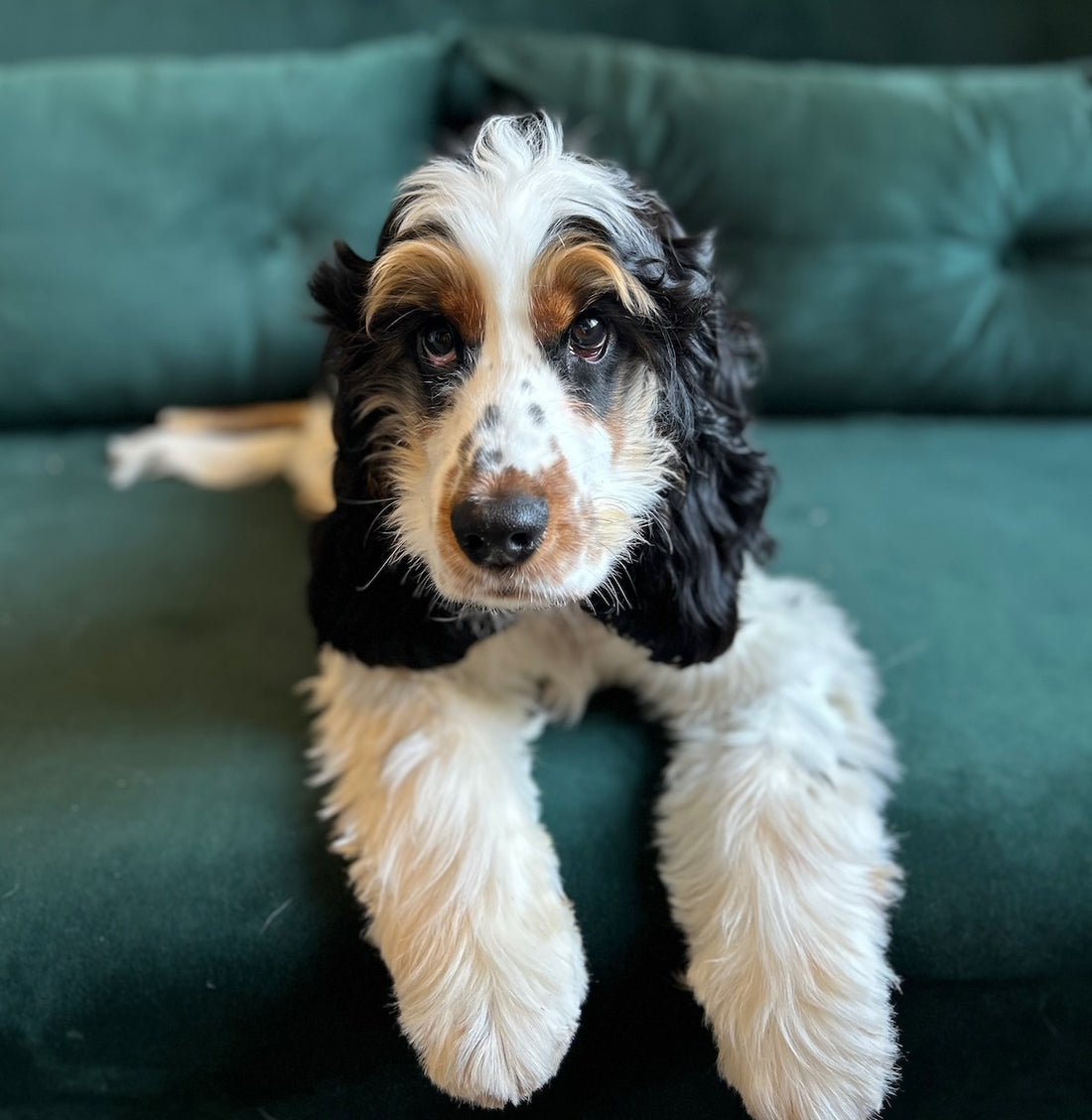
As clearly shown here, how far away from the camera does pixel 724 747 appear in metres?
1.27

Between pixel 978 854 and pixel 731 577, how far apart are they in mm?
433

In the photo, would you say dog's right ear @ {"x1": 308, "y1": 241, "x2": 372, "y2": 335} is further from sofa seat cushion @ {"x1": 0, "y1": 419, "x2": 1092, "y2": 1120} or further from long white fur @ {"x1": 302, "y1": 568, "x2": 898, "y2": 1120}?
sofa seat cushion @ {"x1": 0, "y1": 419, "x2": 1092, "y2": 1120}

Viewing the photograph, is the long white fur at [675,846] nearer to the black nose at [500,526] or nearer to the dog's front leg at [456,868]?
the dog's front leg at [456,868]

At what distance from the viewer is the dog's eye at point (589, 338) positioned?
3.54ft

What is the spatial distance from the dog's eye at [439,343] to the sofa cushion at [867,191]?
3.60 ft

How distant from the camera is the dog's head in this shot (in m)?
1.00

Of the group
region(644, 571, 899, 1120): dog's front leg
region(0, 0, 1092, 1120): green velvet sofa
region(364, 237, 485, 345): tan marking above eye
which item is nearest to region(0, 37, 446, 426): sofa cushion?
region(0, 0, 1092, 1120): green velvet sofa

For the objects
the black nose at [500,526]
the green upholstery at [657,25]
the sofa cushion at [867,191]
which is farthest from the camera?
the green upholstery at [657,25]

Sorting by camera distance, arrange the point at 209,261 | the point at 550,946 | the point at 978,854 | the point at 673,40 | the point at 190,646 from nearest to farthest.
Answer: the point at 550,946 → the point at 978,854 → the point at 190,646 → the point at 209,261 → the point at 673,40

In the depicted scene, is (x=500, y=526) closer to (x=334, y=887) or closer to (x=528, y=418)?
(x=528, y=418)

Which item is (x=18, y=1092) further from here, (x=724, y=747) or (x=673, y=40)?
(x=673, y=40)

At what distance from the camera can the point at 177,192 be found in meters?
2.07

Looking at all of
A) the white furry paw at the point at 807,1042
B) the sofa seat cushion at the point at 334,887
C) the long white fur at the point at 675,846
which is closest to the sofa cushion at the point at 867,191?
the sofa seat cushion at the point at 334,887

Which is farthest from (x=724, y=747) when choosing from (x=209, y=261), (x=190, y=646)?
(x=209, y=261)
